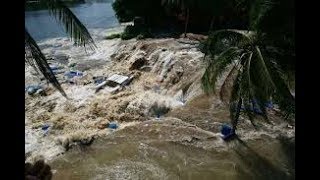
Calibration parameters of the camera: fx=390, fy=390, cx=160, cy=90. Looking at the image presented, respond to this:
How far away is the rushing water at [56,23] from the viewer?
1412 inches

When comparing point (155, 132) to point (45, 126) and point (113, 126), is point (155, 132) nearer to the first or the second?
point (113, 126)

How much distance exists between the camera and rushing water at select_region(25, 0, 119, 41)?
35875 mm

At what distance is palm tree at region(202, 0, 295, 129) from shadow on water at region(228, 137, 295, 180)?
1.64 meters

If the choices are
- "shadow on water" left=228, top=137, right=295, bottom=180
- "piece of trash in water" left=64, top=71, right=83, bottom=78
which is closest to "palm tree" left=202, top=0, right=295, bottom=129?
"shadow on water" left=228, top=137, right=295, bottom=180

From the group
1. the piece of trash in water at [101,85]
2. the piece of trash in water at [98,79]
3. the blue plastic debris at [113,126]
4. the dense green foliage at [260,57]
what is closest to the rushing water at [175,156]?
the blue plastic debris at [113,126]

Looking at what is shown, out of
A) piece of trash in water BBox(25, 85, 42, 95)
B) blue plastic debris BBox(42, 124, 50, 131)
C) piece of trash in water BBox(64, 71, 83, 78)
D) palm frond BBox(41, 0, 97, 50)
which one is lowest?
blue plastic debris BBox(42, 124, 50, 131)

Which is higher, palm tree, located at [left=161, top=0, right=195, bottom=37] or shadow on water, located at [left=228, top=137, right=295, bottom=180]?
palm tree, located at [left=161, top=0, right=195, bottom=37]

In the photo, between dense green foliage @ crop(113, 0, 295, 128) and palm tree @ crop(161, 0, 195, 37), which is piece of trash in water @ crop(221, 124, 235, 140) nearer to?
dense green foliage @ crop(113, 0, 295, 128)

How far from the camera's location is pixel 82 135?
576 inches

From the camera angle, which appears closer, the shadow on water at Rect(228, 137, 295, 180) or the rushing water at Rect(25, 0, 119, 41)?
the shadow on water at Rect(228, 137, 295, 180)

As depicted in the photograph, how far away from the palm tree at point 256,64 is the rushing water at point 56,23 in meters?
22.1

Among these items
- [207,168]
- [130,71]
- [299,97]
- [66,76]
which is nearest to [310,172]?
[299,97]

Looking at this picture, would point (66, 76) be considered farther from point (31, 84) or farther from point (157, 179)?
point (157, 179)

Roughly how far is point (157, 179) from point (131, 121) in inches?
180
